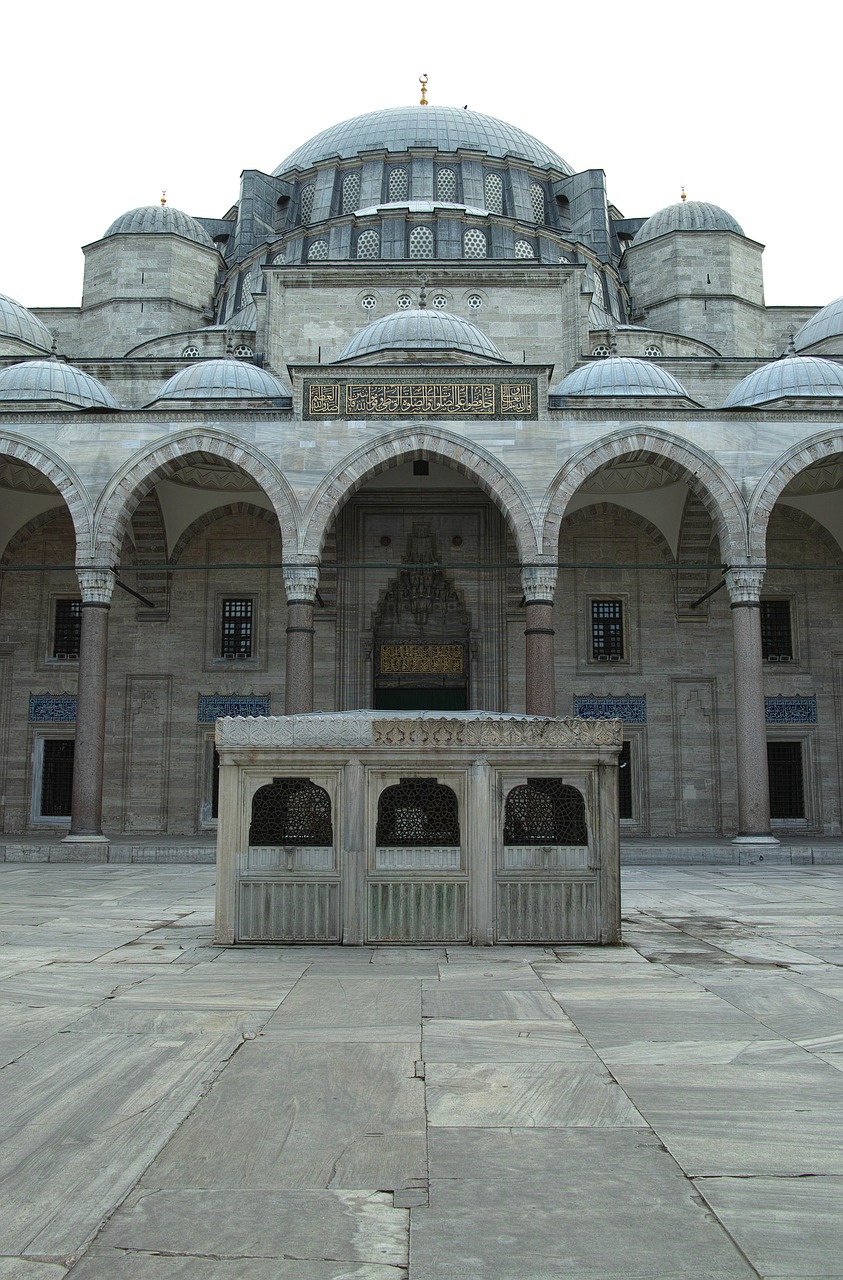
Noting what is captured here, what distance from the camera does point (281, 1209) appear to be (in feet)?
7.63

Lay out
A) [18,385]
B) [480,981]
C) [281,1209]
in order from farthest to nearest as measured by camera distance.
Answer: [18,385], [480,981], [281,1209]

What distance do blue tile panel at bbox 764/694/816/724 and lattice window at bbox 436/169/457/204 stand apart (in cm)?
1303

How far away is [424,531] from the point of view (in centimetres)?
1808

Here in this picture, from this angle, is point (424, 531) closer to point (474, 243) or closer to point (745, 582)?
point (745, 582)

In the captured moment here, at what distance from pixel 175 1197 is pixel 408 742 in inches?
147

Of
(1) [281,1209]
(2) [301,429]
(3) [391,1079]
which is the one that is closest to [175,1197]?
(1) [281,1209]

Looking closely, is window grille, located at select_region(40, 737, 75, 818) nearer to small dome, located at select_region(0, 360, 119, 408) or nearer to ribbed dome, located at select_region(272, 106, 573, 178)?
small dome, located at select_region(0, 360, 119, 408)

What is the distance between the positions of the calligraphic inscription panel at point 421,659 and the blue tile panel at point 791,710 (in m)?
5.32

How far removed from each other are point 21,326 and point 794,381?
13.7 m

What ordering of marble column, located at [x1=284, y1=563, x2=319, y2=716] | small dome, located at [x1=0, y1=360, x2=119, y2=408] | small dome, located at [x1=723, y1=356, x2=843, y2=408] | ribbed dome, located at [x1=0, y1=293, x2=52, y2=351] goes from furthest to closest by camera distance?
1. ribbed dome, located at [x1=0, y1=293, x2=52, y2=351]
2. small dome, located at [x1=0, y1=360, x2=119, y2=408]
3. small dome, located at [x1=723, y1=356, x2=843, y2=408]
4. marble column, located at [x1=284, y1=563, x2=319, y2=716]

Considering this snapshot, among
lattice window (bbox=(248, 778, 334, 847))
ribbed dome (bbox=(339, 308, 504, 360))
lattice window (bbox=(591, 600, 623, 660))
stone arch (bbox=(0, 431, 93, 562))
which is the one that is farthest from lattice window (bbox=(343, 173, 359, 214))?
lattice window (bbox=(248, 778, 334, 847))

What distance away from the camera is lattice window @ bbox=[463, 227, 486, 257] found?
70.6 feet

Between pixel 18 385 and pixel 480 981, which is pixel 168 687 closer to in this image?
pixel 18 385

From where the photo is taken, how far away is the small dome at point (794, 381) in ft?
51.1
